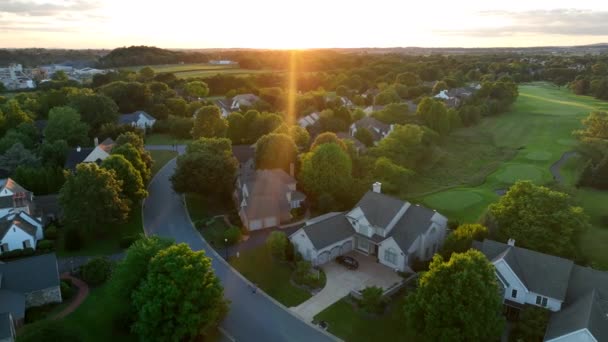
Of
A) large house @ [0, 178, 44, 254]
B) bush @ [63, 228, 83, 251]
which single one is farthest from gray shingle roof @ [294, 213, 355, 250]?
large house @ [0, 178, 44, 254]

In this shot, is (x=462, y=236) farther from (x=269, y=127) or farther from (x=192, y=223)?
(x=269, y=127)

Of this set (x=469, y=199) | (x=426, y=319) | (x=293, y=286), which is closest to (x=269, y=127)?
(x=469, y=199)

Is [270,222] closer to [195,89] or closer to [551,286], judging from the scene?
[551,286]

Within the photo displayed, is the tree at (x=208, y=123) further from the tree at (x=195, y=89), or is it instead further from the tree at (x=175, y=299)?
the tree at (x=195, y=89)

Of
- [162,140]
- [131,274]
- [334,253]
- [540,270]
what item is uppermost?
[131,274]

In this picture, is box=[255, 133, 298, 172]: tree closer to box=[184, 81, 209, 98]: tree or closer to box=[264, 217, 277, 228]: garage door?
box=[264, 217, 277, 228]: garage door

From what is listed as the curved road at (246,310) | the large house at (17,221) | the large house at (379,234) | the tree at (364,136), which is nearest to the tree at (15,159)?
the large house at (17,221)

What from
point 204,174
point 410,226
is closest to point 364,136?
point 204,174
